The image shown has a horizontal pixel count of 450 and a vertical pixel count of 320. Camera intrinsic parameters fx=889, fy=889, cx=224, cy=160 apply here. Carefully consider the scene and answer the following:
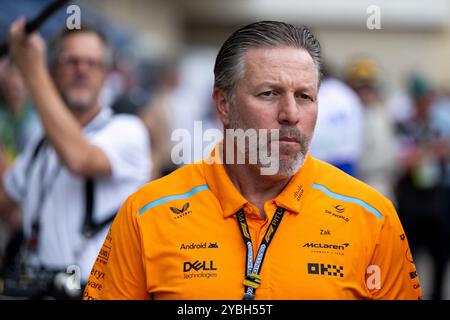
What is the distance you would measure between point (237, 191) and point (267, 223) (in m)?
0.18

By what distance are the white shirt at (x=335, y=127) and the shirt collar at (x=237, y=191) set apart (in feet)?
9.55

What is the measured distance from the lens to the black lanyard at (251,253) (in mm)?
2811

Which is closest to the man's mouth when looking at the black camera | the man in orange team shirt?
the man in orange team shirt

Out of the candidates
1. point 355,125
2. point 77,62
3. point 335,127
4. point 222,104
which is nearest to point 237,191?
point 222,104

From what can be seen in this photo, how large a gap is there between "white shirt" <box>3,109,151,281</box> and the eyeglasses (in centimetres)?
25

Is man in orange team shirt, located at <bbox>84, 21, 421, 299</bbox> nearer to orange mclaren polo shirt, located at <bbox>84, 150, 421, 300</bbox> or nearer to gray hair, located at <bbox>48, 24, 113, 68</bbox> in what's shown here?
orange mclaren polo shirt, located at <bbox>84, 150, 421, 300</bbox>

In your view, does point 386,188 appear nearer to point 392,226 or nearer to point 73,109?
point 73,109

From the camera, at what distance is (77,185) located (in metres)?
4.48

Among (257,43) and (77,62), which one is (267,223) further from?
(77,62)

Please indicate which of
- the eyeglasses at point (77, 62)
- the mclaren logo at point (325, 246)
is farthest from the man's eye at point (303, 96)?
the eyeglasses at point (77, 62)

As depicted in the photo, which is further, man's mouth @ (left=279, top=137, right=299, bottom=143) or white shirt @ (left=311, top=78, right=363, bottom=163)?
white shirt @ (left=311, top=78, right=363, bottom=163)

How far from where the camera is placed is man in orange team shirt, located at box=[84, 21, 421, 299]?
2850 mm

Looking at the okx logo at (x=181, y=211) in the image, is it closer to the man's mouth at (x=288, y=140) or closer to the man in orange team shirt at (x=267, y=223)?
the man in orange team shirt at (x=267, y=223)

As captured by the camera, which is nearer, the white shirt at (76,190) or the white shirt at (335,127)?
the white shirt at (76,190)
